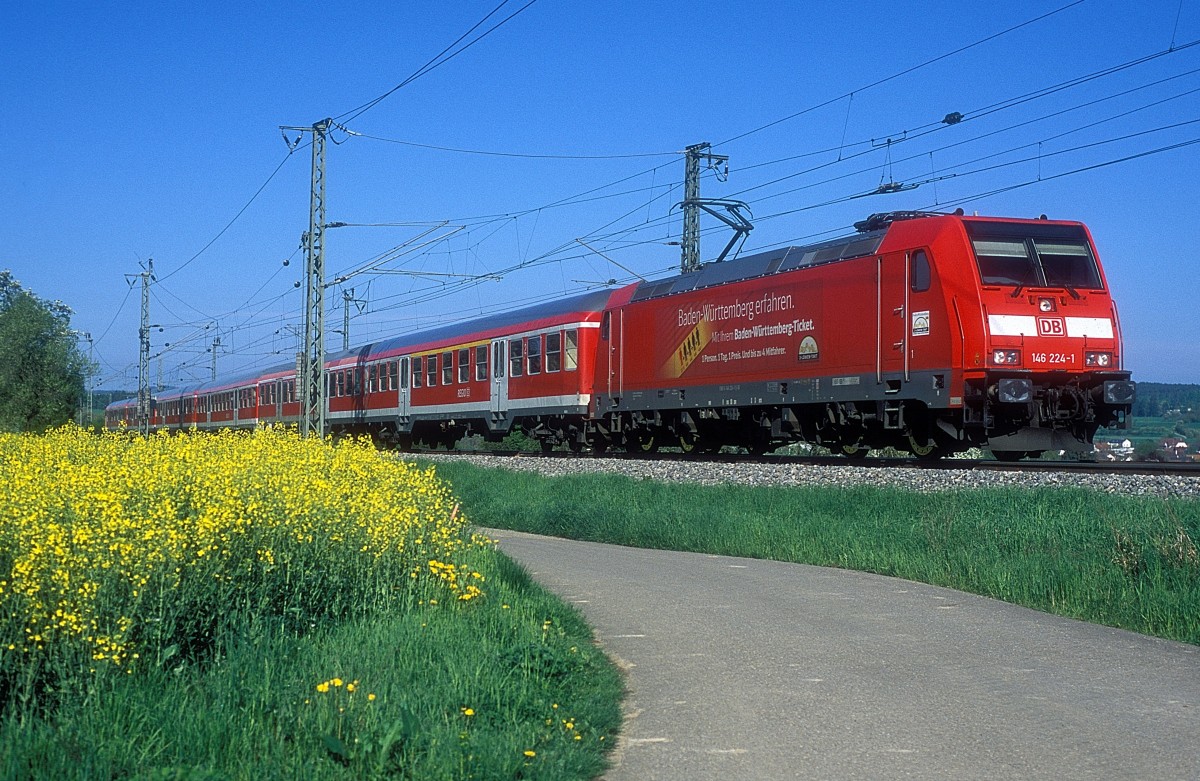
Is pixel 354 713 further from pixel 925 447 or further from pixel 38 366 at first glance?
pixel 38 366

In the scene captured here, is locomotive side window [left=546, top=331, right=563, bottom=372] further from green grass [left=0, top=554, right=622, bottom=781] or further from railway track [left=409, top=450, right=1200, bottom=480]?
green grass [left=0, top=554, right=622, bottom=781]

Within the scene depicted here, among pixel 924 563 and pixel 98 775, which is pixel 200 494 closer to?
pixel 98 775

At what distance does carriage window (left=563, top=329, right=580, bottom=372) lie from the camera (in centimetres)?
2898

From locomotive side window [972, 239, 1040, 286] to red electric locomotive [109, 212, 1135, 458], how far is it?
0.10 feet

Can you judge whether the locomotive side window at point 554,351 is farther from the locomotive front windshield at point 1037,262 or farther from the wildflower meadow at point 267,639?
the wildflower meadow at point 267,639

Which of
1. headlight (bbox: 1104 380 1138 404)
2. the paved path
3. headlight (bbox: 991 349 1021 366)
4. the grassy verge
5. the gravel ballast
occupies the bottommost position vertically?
the paved path

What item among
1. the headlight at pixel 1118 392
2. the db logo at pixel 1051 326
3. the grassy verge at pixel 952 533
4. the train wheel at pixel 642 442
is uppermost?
the db logo at pixel 1051 326

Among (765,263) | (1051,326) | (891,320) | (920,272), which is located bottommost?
(1051,326)

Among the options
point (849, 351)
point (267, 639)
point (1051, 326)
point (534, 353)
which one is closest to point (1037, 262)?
point (1051, 326)

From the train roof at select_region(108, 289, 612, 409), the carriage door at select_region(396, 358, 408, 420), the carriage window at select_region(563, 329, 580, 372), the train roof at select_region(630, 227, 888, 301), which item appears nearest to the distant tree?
the train roof at select_region(108, 289, 612, 409)

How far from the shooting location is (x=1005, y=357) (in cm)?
1744

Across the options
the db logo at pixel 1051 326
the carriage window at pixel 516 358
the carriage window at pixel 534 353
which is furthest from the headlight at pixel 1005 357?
the carriage window at pixel 516 358

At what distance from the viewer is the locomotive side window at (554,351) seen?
29.5 metres

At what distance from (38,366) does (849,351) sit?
42442 millimetres
